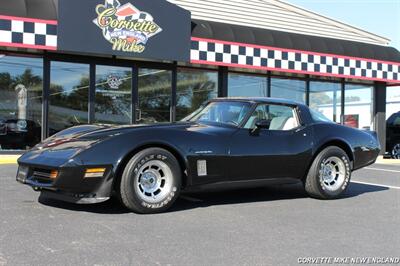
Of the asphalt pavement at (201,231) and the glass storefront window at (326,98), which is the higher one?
the glass storefront window at (326,98)

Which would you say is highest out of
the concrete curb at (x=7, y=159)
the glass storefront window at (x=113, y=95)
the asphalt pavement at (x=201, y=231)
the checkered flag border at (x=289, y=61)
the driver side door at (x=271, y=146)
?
the checkered flag border at (x=289, y=61)

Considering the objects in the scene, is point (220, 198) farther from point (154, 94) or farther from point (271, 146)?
point (154, 94)

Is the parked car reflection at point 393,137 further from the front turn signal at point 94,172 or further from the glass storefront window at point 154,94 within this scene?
the front turn signal at point 94,172

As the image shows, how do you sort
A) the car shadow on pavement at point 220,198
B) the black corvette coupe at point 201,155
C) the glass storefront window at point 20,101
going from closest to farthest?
the black corvette coupe at point 201,155
the car shadow on pavement at point 220,198
the glass storefront window at point 20,101

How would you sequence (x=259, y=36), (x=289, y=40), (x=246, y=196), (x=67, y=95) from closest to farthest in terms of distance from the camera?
(x=246, y=196) < (x=67, y=95) < (x=259, y=36) < (x=289, y=40)

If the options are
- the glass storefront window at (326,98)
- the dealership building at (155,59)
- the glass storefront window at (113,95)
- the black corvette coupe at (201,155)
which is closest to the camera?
the black corvette coupe at (201,155)

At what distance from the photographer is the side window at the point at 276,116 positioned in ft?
19.2

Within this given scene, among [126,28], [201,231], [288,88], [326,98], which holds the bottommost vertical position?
[201,231]

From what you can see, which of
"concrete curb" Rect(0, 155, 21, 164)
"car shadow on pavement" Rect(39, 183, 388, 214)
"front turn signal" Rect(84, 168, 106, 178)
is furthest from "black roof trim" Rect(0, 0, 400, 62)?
"front turn signal" Rect(84, 168, 106, 178)

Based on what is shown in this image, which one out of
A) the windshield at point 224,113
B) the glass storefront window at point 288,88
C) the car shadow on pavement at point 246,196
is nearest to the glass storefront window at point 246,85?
the glass storefront window at point 288,88

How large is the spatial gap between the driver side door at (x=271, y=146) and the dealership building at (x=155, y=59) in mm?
5731

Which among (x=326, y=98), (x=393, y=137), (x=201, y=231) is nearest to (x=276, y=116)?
(x=201, y=231)

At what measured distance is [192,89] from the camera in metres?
13.0

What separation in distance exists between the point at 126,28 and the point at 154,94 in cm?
201
